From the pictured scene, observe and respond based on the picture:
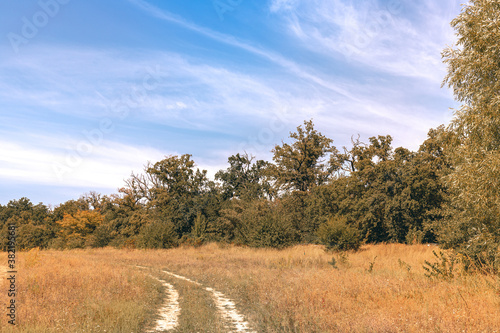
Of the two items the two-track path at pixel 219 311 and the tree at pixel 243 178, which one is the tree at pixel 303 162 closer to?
the tree at pixel 243 178

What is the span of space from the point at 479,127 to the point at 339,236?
54.5 feet

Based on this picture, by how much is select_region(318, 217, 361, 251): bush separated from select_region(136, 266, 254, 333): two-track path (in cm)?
1603

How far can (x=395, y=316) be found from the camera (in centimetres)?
845

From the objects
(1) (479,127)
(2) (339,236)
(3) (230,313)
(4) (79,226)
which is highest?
(1) (479,127)

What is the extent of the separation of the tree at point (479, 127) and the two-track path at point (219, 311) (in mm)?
9337

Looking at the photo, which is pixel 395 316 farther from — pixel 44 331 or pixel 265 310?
pixel 44 331

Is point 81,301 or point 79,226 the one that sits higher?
point 79,226

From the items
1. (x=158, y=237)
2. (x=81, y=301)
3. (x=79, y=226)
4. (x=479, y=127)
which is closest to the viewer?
(x=81, y=301)

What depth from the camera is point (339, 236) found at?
28.0 meters

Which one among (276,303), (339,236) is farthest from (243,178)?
(276,303)

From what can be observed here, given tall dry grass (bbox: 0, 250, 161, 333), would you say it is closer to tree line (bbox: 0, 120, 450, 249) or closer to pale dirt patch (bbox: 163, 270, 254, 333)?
pale dirt patch (bbox: 163, 270, 254, 333)

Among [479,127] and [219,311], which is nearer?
[219,311]

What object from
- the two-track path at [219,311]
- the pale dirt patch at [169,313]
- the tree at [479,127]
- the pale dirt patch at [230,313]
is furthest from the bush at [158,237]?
the tree at [479,127]

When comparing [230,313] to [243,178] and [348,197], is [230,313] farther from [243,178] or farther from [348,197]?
[243,178]
